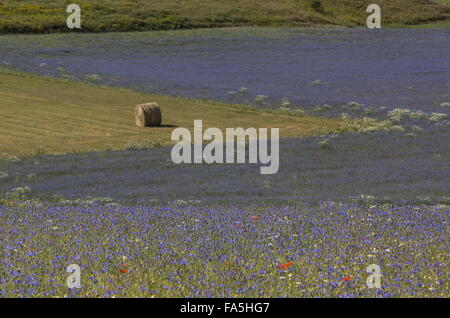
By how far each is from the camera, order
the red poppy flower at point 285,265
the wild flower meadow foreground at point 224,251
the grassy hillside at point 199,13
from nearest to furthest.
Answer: the wild flower meadow foreground at point 224,251, the red poppy flower at point 285,265, the grassy hillside at point 199,13

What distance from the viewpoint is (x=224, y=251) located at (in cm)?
1045

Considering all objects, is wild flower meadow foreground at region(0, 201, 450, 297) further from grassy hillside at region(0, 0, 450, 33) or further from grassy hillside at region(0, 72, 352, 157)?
grassy hillside at region(0, 0, 450, 33)

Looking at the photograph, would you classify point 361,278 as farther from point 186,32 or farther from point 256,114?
point 186,32

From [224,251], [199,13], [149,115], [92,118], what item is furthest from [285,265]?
[199,13]

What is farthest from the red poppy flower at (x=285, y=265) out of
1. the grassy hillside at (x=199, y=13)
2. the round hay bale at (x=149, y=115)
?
the grassy hillside at (x=199, y=13)

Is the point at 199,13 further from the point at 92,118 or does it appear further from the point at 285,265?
the point at 285,265

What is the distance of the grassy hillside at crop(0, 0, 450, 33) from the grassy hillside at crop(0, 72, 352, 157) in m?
20.4

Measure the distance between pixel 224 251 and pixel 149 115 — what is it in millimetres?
21221

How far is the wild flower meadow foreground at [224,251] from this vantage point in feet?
27.1

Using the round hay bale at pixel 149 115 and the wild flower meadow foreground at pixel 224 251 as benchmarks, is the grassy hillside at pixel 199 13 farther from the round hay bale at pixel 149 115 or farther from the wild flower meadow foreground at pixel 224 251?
the wild flower meadow foreground at pixel 224 251

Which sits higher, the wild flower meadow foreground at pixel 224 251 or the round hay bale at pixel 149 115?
the wild flower meadow foreground at pixel 224 251

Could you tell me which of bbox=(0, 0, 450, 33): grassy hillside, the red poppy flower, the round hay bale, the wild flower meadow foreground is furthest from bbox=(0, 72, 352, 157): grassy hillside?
bbox=(0, 0, 450, 33): grassy hillside

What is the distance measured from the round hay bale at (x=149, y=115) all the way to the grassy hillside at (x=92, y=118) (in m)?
0.44

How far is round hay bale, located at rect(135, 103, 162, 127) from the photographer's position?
3123 cm
